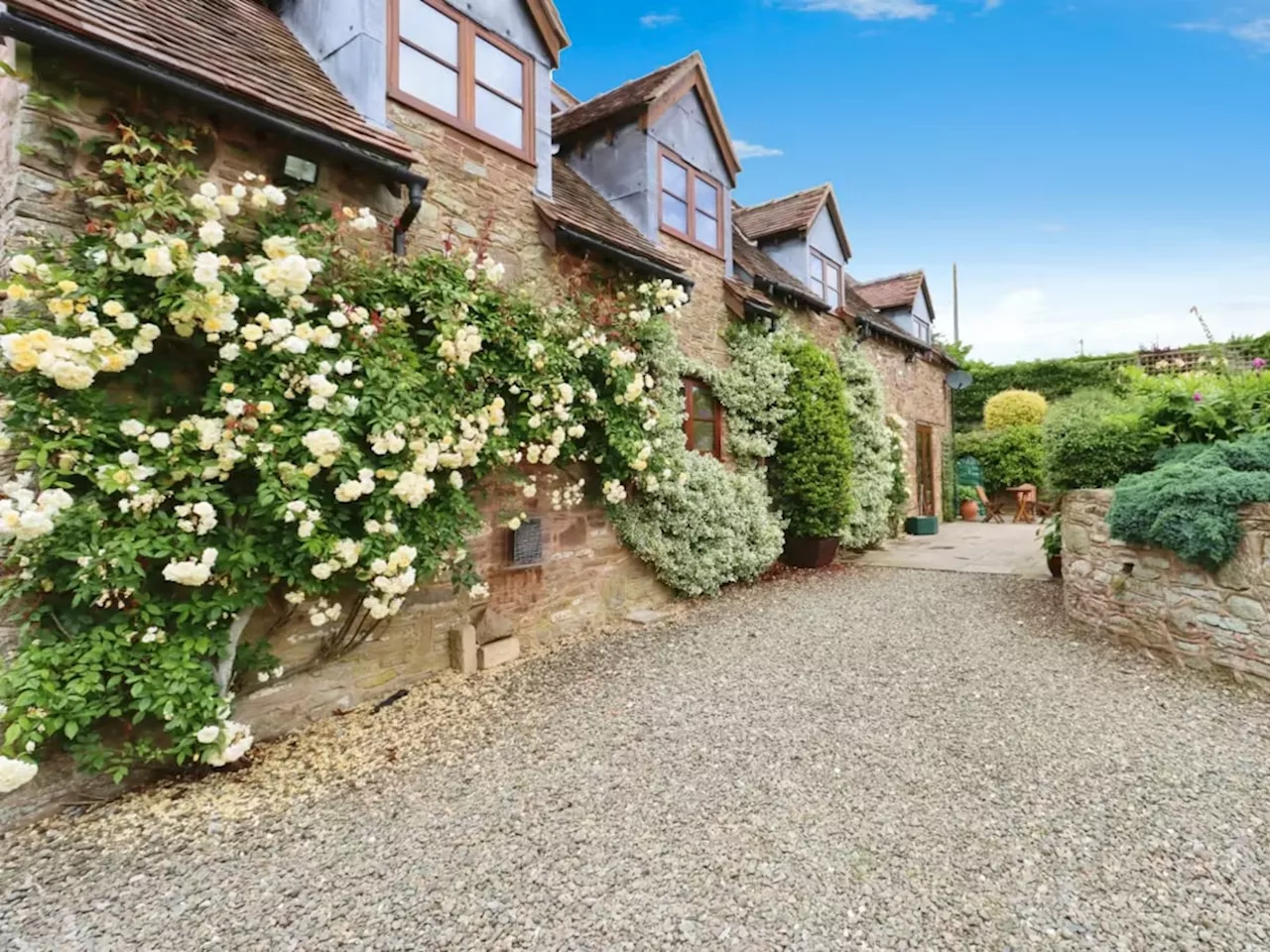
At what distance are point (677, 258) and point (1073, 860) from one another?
713 cm

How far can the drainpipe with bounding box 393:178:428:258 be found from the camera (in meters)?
4.48

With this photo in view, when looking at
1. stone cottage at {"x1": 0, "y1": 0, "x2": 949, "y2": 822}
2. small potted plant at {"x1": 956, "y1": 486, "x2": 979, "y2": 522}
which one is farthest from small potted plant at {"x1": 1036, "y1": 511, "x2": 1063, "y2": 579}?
small potted plant at {"x1": 956, "y1": 486, "x2": 979, "y2": 522}

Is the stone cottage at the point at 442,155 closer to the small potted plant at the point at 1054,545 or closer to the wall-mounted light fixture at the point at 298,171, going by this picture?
the wall-mounted light fixture at the point at 298,171

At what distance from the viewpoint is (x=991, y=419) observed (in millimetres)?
18625

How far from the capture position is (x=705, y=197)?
8438 mm

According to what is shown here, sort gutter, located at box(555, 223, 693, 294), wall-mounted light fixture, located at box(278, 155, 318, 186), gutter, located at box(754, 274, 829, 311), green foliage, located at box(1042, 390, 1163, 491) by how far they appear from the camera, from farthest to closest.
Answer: gutter, located at box(754, 274, 829, 311) < green foliage, located at box(1042, 390, 1163, 491) < gutter, located at box(555, 223, 693, 294) < wall-mounted light fixture, located at box(278, 155, 318, 186)

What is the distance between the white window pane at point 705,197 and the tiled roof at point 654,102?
0.56 metres

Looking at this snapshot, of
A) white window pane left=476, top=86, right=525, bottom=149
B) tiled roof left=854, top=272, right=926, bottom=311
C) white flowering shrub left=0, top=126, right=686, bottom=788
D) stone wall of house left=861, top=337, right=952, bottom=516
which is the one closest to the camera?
white flowering shrub left=0, top=126, right=686, bottom=788

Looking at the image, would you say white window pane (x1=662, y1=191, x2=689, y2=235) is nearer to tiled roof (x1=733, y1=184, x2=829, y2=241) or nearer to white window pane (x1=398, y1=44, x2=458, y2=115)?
white window pane (x1=398, y1=44, x2=458, y2=115)

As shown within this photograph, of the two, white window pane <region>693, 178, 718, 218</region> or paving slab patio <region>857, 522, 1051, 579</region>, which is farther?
paving slab patio <region>857, 522, 1051, 579</region>

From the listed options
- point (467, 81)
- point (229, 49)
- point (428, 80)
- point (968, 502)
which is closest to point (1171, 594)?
point (467, 81)

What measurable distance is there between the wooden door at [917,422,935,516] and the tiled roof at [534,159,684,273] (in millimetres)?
9857

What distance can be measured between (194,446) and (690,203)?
692 cm

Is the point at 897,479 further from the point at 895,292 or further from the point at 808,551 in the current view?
the point at 895,292
